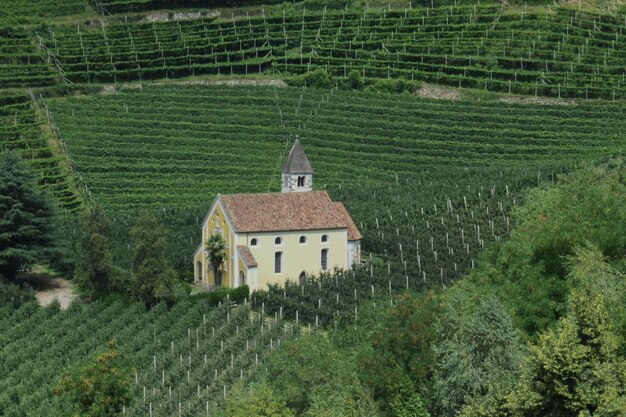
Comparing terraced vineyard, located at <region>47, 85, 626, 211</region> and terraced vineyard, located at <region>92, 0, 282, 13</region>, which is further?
terraced vineyard, located at <region>92, 0, 282, 13</region>

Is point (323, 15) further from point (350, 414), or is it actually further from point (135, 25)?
point (350, 414)

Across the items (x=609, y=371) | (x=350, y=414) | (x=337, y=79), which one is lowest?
(x=350, y=414)

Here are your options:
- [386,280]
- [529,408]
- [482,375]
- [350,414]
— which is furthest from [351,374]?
[386,280]

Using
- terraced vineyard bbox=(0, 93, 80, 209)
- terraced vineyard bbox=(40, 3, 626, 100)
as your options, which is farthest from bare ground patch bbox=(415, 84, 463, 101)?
terraced vineyard bbox=(0, 93, 80, 209)

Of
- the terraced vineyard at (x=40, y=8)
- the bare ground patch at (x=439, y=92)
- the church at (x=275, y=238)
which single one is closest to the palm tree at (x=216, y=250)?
the church at (x=275, y=238)

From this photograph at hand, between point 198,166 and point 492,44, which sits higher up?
point 492,44

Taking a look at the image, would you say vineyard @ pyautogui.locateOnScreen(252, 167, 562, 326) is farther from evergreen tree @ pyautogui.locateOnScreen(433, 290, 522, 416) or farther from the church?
evergreen tree @ pyautogui.locateOnScreen(433, 290, 522, 416)

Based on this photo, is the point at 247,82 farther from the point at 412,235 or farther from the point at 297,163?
the point at 412,235
